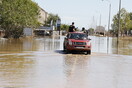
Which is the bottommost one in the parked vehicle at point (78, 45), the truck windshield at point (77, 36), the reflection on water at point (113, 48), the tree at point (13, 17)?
the reflection on water at point (113, 48)

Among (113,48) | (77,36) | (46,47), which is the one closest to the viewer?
(77,36)

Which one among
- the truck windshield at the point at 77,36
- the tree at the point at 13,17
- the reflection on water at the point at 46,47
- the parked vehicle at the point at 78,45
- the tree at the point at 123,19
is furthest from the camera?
the tree at the point at 123,19

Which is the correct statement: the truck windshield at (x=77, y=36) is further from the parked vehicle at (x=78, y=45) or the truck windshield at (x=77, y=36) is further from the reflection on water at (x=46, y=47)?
the reflection on water at (x=46, y=47)

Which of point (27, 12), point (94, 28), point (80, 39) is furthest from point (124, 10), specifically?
point (94, 28)

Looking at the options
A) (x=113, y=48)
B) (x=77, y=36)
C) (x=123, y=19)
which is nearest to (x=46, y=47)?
(x=113, y=48)

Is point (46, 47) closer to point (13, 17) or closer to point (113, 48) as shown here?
point (113, 48)

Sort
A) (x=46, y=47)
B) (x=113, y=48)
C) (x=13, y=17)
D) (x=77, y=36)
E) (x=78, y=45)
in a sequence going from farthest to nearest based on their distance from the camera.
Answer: (x=13, y=17), (x=113, y=48), (x=46, y=47), (x=77, y=36), (x=78, y=45)

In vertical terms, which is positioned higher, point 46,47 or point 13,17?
point 13,17

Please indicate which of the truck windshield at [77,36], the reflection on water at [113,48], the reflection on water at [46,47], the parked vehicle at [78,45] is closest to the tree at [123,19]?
the reflection on water at [113,48]

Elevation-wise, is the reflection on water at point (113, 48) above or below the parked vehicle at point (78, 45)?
below

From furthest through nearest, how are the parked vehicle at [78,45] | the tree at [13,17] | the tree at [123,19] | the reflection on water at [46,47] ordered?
the tree at [123,19], the tree at [13,17], the reflection on water at [46,47], the parked vehicle at [78,45]

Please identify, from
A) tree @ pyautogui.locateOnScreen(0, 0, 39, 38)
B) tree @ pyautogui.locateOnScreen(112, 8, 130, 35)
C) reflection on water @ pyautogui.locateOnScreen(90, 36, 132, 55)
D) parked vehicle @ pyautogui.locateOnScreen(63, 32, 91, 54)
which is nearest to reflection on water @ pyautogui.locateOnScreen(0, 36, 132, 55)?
reflection on water @ pyautogui.locateOnScreen(90, 36, 132, 55)

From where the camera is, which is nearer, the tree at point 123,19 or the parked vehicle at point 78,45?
the parked vehicle at point 78,45

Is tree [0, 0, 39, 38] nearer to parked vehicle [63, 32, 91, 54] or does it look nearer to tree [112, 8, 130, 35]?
parked vehicle [63, 32, 91, 54]
